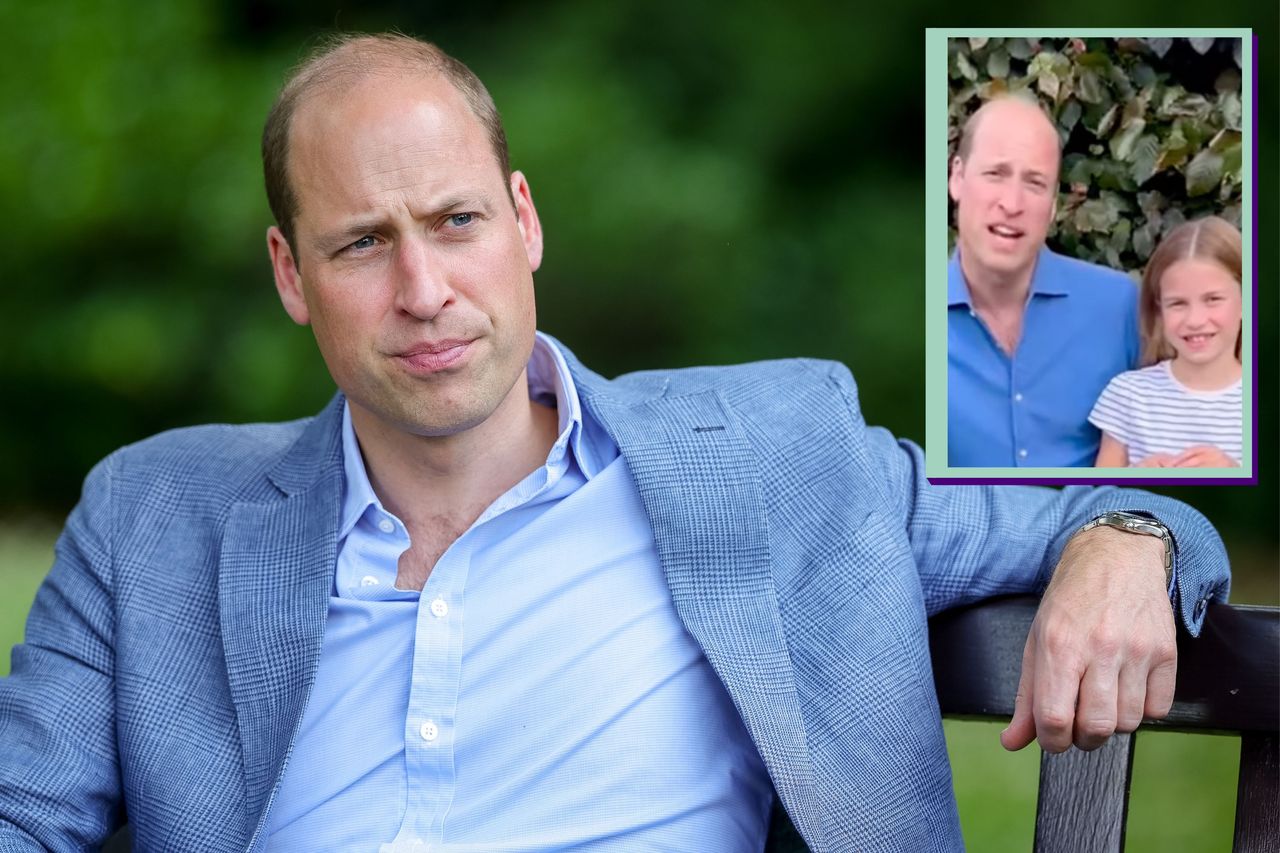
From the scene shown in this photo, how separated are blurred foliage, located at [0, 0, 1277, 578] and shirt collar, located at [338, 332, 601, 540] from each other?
9.07 ft

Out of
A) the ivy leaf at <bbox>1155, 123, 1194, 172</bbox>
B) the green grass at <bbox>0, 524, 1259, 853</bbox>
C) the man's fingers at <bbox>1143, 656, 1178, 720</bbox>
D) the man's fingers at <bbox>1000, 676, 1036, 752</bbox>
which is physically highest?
the ivy leaf at <bbox>1155, 123, 1194, 172</bbox>

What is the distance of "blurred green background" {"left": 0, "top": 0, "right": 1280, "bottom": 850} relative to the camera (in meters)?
4.74

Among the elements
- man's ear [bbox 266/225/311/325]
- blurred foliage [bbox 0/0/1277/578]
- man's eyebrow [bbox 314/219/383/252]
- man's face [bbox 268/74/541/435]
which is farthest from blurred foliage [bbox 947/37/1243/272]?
blurred foliage [bbox 0/0/1277/578]

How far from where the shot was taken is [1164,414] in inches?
64.5

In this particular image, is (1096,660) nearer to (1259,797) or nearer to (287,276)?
(1259,797)

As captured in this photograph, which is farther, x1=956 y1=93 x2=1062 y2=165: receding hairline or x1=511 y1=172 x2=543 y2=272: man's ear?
Answer: x1=511 y1=172 x2=543 y2=272: man's ear

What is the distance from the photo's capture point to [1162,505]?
1.68 meters

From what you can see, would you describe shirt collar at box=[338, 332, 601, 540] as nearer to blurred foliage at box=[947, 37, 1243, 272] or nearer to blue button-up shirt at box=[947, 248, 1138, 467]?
blue button-up shirt at box=[947, 248, 1138, 467]

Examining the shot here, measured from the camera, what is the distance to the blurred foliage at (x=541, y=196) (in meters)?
4.77

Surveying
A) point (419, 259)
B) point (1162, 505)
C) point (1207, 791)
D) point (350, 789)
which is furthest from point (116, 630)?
point (1207, 791)

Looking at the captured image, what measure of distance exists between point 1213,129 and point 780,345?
3201 millimetres

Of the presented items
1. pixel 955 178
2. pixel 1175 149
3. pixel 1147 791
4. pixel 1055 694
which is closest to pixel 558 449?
pixel 955 178

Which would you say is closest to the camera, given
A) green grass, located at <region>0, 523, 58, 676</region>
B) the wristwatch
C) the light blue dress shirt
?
the wristwatch

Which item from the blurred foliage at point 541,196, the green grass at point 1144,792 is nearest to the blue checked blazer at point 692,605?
the green grass at point 1144,792
